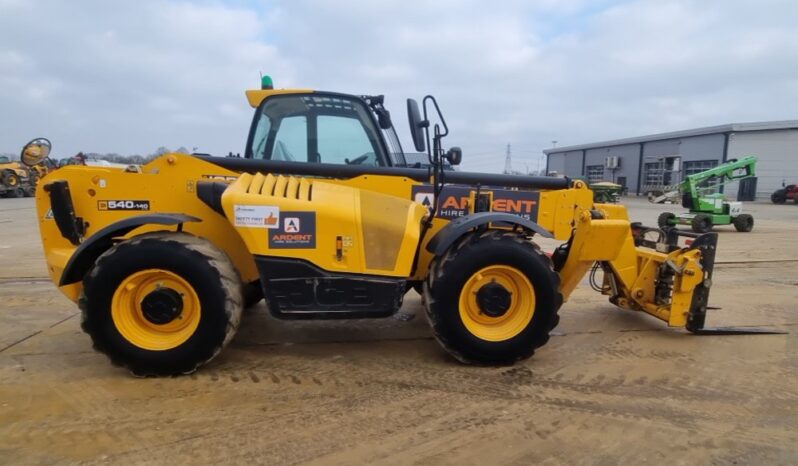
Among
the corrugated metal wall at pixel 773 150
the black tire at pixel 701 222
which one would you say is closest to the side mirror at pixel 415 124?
the black tire at pixel 701 222

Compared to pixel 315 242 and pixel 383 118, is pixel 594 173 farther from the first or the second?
pixel 315 242

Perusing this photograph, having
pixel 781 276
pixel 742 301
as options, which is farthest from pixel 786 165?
pixel 742 301

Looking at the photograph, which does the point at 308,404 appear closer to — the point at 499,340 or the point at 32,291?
the point at 499,340

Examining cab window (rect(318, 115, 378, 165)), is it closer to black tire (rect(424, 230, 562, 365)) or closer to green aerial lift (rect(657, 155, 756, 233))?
black tire (rect(424, 230, 562, 365))

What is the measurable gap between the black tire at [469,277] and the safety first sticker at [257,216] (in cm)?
119

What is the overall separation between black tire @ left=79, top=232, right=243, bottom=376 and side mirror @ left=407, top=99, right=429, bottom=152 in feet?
5.49

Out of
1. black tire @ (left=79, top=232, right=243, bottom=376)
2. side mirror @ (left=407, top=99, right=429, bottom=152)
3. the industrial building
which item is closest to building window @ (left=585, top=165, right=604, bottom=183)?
the industrial building

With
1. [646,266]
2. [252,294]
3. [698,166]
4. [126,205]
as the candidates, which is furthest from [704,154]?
[126,205]

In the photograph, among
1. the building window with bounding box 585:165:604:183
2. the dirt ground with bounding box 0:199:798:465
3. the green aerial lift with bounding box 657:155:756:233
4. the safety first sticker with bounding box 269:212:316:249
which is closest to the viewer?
the dirt ground with bounding box 0:199:798:465

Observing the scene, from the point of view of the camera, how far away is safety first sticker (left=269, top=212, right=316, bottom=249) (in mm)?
3527

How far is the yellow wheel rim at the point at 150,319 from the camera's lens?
3484mm

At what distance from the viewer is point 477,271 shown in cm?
371

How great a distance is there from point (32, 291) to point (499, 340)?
5.65 metres

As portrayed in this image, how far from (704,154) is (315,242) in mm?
42796
